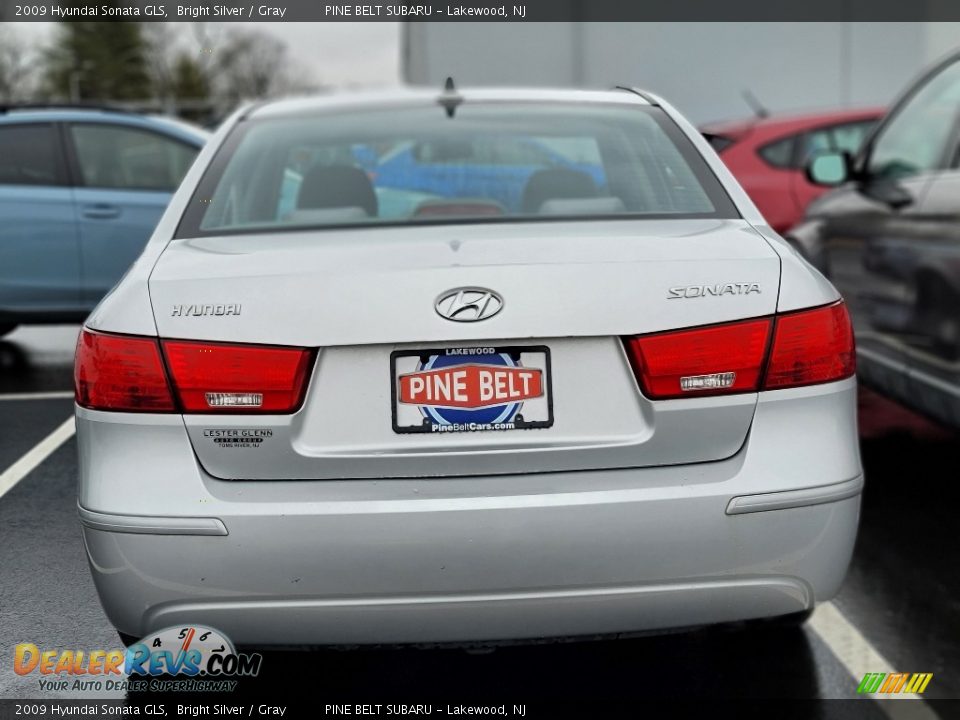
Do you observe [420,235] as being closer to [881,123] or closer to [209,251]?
A: [209,251]

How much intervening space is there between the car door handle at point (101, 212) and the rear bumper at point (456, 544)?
570 cm

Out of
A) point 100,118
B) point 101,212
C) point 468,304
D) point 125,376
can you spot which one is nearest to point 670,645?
point 468,304

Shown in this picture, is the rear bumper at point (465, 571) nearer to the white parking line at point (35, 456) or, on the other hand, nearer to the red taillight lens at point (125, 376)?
the red taillight lens at point (125, 376)

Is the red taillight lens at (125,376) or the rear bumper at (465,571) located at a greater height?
the red taillight lens at (125,376)

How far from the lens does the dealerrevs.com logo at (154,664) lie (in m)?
2.71

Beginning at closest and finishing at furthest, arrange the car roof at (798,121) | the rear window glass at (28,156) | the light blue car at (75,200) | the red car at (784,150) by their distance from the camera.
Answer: the light blue car at (75,200) → the rear window glass at (28,156) → the red car at (784,150) → the car roof at (798,121)

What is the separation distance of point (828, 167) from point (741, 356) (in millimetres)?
3141

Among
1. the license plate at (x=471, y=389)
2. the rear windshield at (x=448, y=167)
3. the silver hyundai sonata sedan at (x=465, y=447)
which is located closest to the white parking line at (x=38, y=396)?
the rear windshield at (x=448, y=167)

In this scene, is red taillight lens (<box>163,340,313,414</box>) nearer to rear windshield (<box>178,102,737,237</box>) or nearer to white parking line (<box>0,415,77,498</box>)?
rear windshield (<box>178,102,737,237</box>)

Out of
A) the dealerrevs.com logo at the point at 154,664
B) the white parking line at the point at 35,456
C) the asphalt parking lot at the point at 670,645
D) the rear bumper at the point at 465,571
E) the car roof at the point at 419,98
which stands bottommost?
the white parking line at the point at 35,456

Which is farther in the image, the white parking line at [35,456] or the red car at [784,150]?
the red car at [784,150]

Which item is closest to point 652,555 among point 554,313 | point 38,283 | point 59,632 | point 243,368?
point 554,313

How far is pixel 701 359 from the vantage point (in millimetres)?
2598

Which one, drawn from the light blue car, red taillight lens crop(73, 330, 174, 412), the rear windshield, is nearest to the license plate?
red taillight lens crop(73, 330, 174, 412)
